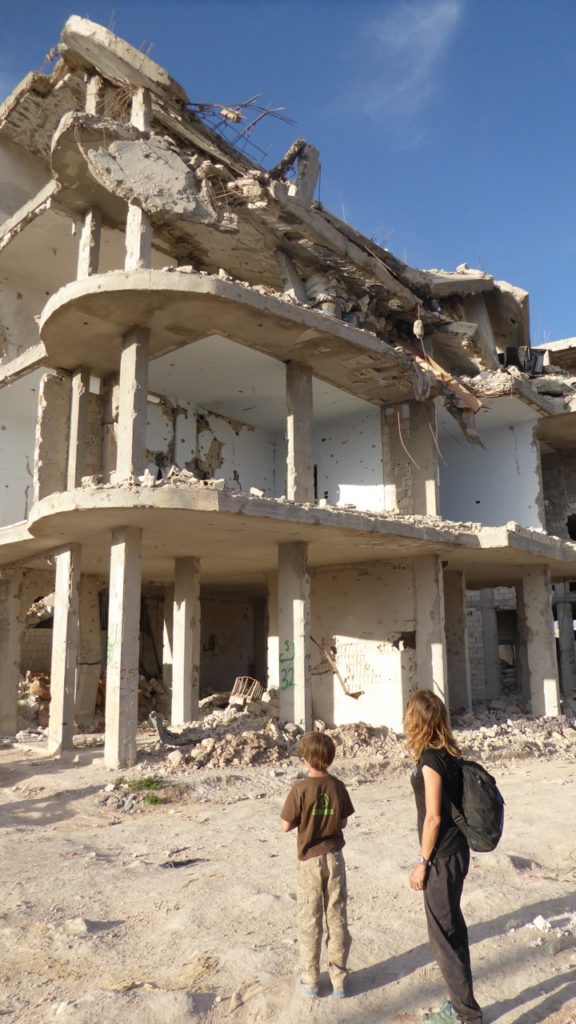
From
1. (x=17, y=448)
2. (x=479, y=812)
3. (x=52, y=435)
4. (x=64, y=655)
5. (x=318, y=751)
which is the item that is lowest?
(x=479, y=812)

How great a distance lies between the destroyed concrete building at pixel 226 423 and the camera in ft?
35.2

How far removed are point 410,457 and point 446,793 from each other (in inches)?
465

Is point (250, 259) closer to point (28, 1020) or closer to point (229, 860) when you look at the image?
point (229, 860)

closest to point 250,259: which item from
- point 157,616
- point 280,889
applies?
point 157,616

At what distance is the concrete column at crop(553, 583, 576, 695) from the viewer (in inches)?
859

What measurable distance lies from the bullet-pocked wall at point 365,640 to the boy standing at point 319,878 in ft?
32.0

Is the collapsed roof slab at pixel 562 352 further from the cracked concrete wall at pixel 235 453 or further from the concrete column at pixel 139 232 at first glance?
the concrete column at pixel 139 232

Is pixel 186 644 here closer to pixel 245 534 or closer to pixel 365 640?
pixel 245 534

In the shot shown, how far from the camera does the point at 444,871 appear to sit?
328cm

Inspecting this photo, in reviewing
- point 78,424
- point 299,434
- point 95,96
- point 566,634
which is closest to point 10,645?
point 78,424

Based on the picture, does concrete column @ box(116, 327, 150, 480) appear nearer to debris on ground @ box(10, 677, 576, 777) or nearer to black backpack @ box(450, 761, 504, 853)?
debris on ground @ box(10, 677, 576, 777)

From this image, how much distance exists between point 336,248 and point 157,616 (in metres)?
10.6

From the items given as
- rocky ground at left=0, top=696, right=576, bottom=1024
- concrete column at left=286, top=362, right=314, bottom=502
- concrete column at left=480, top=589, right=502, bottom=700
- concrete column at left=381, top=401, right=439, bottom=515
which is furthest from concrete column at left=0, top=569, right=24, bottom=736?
concrete column at left=480, top=589, right=502, bottom=700

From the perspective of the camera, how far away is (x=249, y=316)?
11.0m
